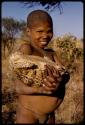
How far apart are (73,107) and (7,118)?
79 centimetres

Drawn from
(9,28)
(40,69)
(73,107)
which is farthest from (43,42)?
(9,28)

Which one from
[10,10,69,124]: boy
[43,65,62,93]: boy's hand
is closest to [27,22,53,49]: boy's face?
[10,10,69,124]: boy

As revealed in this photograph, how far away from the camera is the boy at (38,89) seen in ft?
5.89

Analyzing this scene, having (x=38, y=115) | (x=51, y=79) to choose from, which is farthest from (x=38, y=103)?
(x=51, y=79)

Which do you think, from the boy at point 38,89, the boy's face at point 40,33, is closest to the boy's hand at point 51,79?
the boy at point 38,89

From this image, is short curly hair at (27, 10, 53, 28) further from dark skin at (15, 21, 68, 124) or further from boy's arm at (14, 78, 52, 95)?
boy's arm at (14, 78, 52, 95)

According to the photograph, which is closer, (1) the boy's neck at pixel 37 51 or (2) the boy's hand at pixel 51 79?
(2) the boy's hand at pixel 51 79

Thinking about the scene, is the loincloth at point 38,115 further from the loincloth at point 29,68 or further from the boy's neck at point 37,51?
the boy's neck at point 37,51

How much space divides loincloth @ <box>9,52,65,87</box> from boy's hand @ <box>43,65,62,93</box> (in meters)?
0.02

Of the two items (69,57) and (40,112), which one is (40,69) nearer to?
(40,112)

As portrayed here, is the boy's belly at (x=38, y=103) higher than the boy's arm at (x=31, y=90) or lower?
lower

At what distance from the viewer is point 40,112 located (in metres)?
1.85

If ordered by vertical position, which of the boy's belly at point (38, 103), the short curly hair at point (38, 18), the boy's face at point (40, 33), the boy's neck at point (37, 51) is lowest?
the boy's belly at point (38, 103)

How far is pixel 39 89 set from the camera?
1780mm
